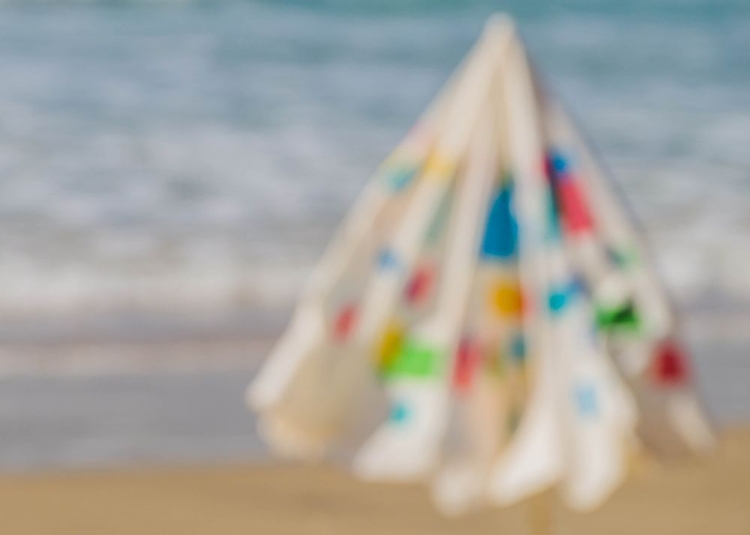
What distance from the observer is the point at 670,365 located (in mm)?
1119

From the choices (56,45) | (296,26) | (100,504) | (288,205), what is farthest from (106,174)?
(100,504)

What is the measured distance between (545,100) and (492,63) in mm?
52

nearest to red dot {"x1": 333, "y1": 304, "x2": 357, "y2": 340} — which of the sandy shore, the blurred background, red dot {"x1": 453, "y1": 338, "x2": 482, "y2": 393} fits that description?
red dot {"x1": 453, "y1": 338, "x2": 482, "y2": 393}

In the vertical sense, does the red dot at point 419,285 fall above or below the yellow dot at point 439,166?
below

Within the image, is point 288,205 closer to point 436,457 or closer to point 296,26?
point 296,26

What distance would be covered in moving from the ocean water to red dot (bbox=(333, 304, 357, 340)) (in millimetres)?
1896

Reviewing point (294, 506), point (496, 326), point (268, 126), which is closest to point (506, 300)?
point (496, 326)

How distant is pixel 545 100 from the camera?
1.12 meters

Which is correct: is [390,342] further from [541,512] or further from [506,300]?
[541,512]

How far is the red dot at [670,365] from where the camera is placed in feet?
3.65

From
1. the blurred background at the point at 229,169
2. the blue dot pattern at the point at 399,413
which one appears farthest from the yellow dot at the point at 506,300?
the blurred background at the point at 229,169

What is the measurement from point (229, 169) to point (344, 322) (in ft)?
10.4

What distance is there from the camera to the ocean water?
3346 mm

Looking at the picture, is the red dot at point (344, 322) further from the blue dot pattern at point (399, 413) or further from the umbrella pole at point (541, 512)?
the umbrella pole at point (541, 512)
